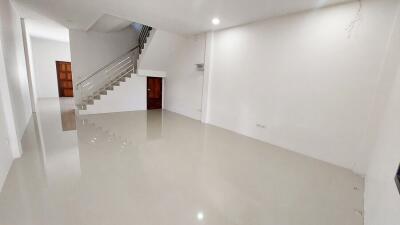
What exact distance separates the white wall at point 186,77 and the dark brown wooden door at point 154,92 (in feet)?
1.65

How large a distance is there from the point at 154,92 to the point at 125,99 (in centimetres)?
134

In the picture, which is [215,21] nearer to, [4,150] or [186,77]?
[186,77]

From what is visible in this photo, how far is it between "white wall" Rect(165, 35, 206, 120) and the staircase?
4.75 feet

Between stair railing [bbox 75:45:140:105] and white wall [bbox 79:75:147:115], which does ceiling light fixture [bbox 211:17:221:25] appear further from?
stair railing [bbox 75:45:140:105]

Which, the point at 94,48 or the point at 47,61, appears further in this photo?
the point at 47,61

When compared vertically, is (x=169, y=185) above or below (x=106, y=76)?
below

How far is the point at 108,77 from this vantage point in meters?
7.93

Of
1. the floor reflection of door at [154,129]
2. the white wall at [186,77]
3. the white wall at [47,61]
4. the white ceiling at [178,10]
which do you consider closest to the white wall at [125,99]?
the white wall at [186,77]

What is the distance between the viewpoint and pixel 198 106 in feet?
22.0

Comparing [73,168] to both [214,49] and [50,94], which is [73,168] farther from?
[50,94]

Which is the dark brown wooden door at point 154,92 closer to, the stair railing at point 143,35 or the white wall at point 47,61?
the stair railing at point 143,35

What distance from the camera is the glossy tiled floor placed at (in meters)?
1.94

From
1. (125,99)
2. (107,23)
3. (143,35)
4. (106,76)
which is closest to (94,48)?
(106,76)

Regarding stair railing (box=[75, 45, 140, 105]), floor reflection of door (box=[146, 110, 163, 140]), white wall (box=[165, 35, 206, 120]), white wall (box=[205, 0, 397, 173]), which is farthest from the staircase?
white wall (box=[205, 0, 397, 173])
